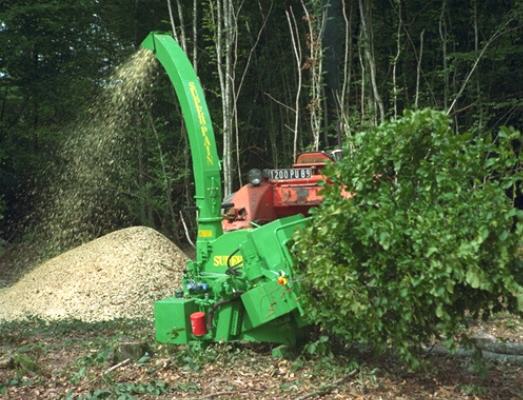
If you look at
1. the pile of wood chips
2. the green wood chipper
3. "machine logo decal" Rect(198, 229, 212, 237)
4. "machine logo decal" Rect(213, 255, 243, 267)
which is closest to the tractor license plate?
the green wood chipper

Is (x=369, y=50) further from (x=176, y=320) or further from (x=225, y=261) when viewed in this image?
(x=176, y=320)

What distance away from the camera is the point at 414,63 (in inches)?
567

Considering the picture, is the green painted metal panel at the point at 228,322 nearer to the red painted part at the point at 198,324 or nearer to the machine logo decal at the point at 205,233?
the red painted part at the point at 198,324

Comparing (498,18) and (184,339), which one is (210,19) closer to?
(498,18)

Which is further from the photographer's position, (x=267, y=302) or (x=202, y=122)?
(x=202, y=122)

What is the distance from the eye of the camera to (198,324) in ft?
18.2

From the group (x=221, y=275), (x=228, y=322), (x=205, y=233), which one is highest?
(x=205, y=233)

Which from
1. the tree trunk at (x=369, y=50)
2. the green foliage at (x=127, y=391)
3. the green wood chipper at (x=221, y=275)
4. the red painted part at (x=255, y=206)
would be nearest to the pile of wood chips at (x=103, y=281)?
the red painted part at (x=255, y=206)

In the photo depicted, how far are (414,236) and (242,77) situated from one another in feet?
30.2

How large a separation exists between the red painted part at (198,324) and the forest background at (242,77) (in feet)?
21.4

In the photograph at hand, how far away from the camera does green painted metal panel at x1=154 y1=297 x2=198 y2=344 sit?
564cm

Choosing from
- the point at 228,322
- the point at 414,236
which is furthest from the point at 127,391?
the point at 414,236

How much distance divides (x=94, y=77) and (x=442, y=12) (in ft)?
24.4

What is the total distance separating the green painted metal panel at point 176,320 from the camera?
18.5 ft
